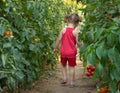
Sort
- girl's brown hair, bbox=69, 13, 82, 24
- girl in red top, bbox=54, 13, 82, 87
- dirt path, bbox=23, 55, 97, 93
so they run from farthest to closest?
girl's brown hair, bbox=69, 13, 82, 24
girl in red top, bbox=54, 13, 82, 87
dirt path, bbox=23, 55, 97, 93

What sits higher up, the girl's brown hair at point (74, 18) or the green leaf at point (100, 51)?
the green leaf at point (100, 51)

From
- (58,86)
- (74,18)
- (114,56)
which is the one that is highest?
(114,56)

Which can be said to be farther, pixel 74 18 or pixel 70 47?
pixel 74 18

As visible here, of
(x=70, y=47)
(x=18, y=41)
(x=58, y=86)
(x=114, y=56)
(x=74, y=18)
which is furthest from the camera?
(x=74, y=18)

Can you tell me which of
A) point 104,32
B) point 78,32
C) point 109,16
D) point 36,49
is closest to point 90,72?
point 36,49

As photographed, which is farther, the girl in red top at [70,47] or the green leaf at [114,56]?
the girl in red top at [70,47]

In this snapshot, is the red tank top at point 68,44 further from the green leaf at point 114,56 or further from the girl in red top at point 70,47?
the green leaf at point 114,56

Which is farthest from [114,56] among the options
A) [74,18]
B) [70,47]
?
[74,18]

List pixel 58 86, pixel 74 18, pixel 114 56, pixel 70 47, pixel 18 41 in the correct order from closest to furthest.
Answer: pixel 114 56 → pixel 18 41 → pixel 58 86 → pixel 70 47 → pixel 74 18

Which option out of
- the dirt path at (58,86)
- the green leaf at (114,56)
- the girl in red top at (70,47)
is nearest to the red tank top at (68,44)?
the girl in red top at (70,47)

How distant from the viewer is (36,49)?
4.28m

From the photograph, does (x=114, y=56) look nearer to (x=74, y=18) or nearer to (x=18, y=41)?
(x=18, y=41)

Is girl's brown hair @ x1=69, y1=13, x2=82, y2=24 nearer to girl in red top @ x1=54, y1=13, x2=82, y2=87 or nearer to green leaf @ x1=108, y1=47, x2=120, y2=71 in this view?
girl in red top @ x1=54, y1=13, x2=82, y2=87

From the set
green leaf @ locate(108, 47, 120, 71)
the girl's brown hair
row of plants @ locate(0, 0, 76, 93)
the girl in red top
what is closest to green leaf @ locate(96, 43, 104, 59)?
green leaf @ locate(108, 47, 120, 71)
